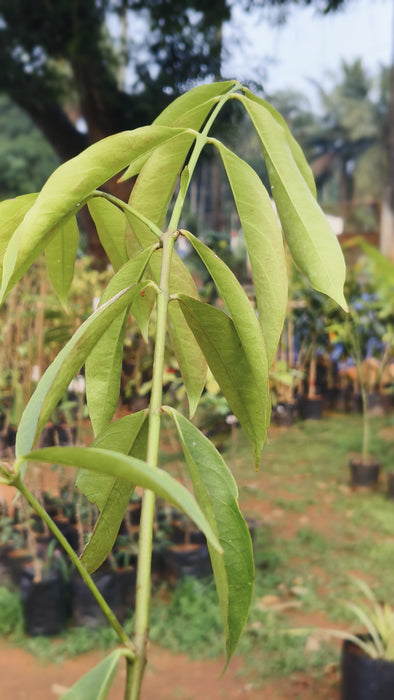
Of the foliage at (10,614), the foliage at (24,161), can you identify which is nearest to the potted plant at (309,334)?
the foliage at (10,614)

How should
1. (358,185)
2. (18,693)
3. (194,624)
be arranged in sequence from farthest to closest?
(358,185)
(194,624)
(18,693)

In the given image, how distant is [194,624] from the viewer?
200 cm

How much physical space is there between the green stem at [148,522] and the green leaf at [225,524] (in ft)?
0.07

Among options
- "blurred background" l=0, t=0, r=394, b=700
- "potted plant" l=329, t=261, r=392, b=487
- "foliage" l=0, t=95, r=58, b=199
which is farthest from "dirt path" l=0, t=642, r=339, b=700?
"foliage" l=0, t=95, r=58, b=199

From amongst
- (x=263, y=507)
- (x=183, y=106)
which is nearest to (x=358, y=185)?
(x=263, y=507)

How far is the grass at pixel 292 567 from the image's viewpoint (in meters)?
1.90

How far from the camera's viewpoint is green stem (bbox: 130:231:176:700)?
28cm

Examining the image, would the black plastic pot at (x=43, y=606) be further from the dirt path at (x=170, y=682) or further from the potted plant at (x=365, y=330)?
the potted plant at (x=365, y=330)

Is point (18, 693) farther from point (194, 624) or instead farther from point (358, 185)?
point (358, 185)

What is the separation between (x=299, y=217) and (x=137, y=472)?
0.18 metres

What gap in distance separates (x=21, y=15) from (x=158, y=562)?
12.9 ft

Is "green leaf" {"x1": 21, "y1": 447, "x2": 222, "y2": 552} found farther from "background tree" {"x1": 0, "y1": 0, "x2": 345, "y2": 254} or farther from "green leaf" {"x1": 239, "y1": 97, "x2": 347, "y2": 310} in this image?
"background tree" {"x1": 0, "y1": 0, "x2": 345, "y2": 254}

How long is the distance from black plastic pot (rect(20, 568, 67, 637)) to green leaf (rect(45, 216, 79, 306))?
1696mm

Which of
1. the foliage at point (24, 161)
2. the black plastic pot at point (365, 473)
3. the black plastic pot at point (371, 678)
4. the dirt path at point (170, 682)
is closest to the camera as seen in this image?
the black plastic pot at point (371, 678)
